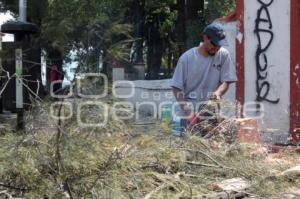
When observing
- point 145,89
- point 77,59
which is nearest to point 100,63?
point 77,59

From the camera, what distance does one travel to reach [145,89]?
1444cm

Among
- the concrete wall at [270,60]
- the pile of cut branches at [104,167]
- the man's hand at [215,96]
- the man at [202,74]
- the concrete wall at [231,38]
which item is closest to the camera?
the pile of cut branches at [104,167]

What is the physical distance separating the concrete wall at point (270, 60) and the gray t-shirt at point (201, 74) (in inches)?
79.5

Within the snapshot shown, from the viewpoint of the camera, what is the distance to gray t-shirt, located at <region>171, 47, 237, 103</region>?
6.68 meters

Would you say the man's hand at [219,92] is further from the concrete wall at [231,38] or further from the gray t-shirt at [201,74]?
the concrete wall at [231,38]

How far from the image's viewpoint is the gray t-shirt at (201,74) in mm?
6684

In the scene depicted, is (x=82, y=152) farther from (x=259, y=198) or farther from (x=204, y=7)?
(x=204, y=7)

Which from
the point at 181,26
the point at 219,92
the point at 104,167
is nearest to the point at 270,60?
the point at 219,92

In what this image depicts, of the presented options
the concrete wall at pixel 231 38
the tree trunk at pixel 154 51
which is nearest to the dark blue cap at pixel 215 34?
the concrete wall at pixel 231 38

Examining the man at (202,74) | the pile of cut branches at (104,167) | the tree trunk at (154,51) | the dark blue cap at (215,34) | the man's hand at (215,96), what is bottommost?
the pile of cut branches at (104,167)

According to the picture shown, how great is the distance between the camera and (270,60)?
8.82 meters

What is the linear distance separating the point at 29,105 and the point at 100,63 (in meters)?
0.59

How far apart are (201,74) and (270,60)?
243 centimetres

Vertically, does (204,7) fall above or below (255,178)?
above
